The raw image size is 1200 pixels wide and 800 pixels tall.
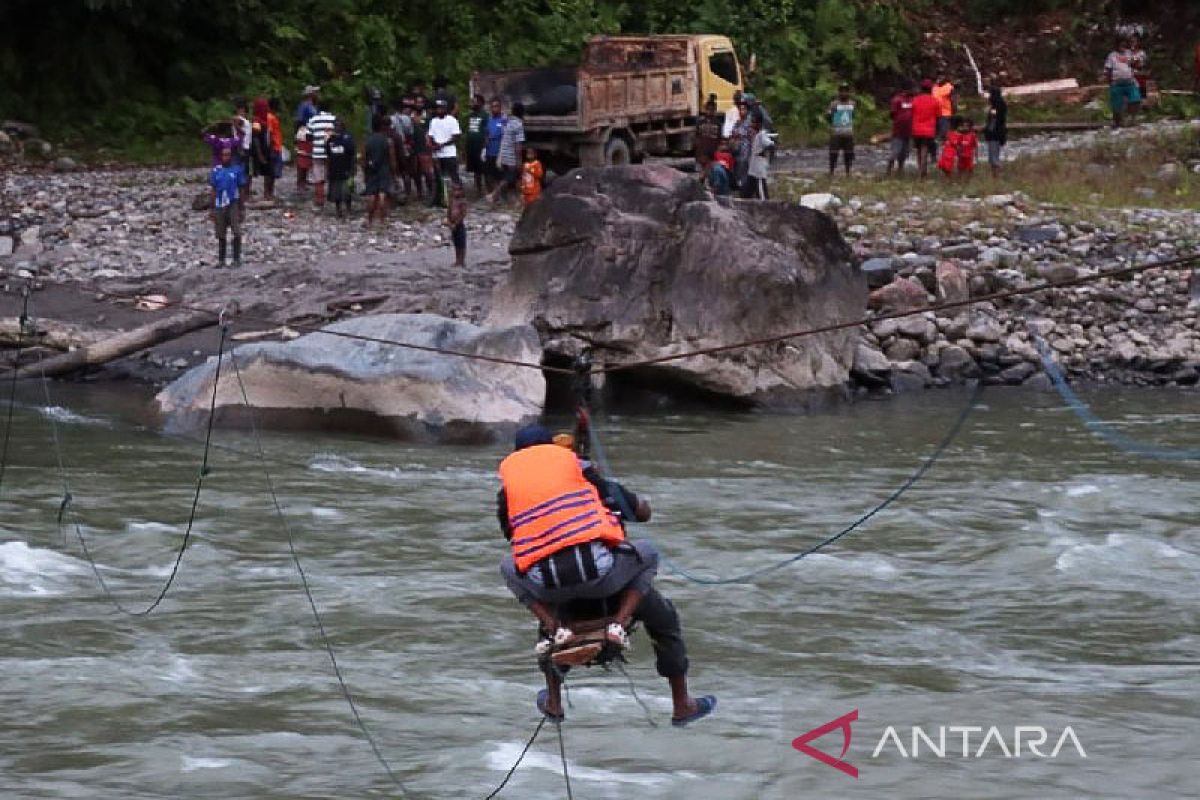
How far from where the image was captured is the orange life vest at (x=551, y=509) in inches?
334

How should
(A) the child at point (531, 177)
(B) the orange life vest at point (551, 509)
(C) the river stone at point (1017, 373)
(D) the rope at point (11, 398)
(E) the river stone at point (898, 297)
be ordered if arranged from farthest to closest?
1. (A) the child at point (531, 177)
2. (E) the river stone at point (898, 297)
3. (C) the river stone at point (1017, 373)
4. (D) the rope at point (11, 398)
5. (B) the orange life vest at point (551, 509)

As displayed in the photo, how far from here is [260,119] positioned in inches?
1001

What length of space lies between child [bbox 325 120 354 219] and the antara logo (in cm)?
1519

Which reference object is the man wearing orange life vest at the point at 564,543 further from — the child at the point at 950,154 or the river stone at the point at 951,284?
the child at the point at 950,154

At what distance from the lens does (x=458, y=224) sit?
21.7m

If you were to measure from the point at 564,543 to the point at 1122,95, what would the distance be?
24.0 meters

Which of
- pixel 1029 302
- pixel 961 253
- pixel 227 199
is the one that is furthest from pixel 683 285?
pixel 227 199

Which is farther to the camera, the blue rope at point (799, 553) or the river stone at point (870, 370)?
the river stone at point (870, 370)

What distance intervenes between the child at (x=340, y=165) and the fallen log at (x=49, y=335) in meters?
4.56

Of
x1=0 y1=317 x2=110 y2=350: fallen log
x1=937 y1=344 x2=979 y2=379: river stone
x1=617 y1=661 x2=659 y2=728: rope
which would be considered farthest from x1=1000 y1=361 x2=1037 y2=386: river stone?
x1=617 y1=661 x2=659 y2=728: rope

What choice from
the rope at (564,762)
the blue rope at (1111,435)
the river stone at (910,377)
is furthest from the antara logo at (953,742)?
the river stone at (910,377)

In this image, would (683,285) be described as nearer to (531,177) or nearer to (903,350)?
(903,350)

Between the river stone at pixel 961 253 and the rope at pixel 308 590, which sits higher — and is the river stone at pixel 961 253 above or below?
above

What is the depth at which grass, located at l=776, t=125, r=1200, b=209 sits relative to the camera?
989 inches
